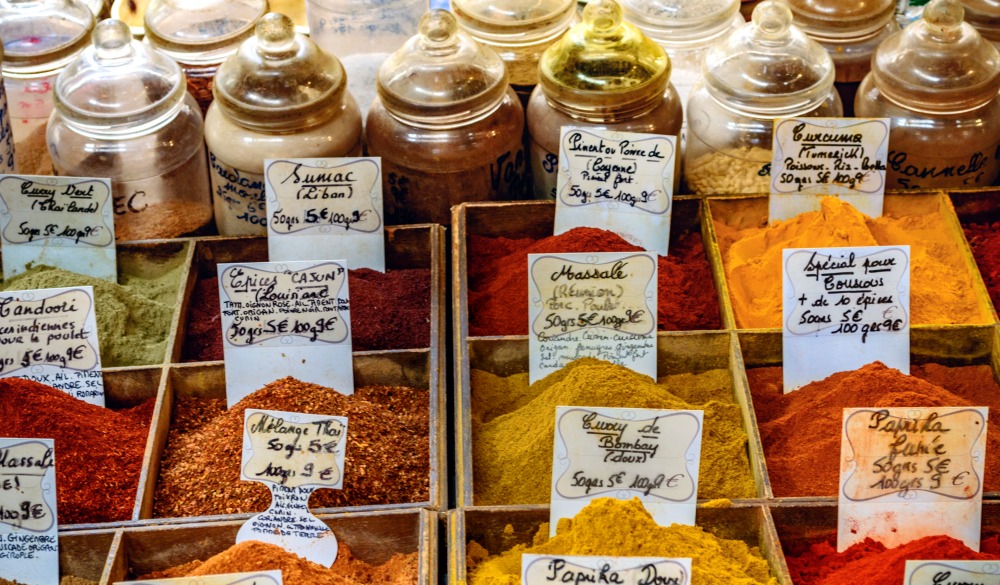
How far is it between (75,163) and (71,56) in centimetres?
32

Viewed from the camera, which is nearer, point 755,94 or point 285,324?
point 285,324

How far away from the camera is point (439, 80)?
191cm

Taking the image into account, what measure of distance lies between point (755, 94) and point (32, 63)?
1404 mm

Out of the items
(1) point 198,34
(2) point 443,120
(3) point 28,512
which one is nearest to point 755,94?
(2) point 443,120

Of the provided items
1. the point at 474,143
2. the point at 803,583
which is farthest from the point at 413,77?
the point at 803,583

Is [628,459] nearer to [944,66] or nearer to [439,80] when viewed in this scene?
[439,80]

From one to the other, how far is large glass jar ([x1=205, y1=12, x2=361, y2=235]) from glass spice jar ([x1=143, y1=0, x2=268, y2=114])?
10.9 inches

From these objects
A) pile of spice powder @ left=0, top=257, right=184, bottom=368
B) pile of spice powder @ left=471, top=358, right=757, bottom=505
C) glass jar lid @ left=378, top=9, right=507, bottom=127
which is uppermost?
glass jar lid @ left=378, top=9, right=507, bottom=127

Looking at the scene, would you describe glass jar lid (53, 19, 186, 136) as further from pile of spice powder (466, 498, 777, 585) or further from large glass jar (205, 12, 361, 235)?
pile of spice powder (466, 498, 777, 585)

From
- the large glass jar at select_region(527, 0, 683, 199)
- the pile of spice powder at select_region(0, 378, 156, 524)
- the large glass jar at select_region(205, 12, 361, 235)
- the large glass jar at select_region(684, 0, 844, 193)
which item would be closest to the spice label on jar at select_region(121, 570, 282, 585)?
the pile of spice powder at select_region(0, 378, 156, 524)

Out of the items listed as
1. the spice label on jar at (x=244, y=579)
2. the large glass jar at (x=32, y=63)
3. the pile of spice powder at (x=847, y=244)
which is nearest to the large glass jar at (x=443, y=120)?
the pile of spice powder at (x=847, y=244)

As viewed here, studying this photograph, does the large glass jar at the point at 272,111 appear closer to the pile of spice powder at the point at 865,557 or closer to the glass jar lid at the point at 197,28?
the glass jar lid at the point at 197,28

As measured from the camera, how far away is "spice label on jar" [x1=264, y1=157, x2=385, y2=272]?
1.91 m

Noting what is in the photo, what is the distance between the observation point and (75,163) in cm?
197
